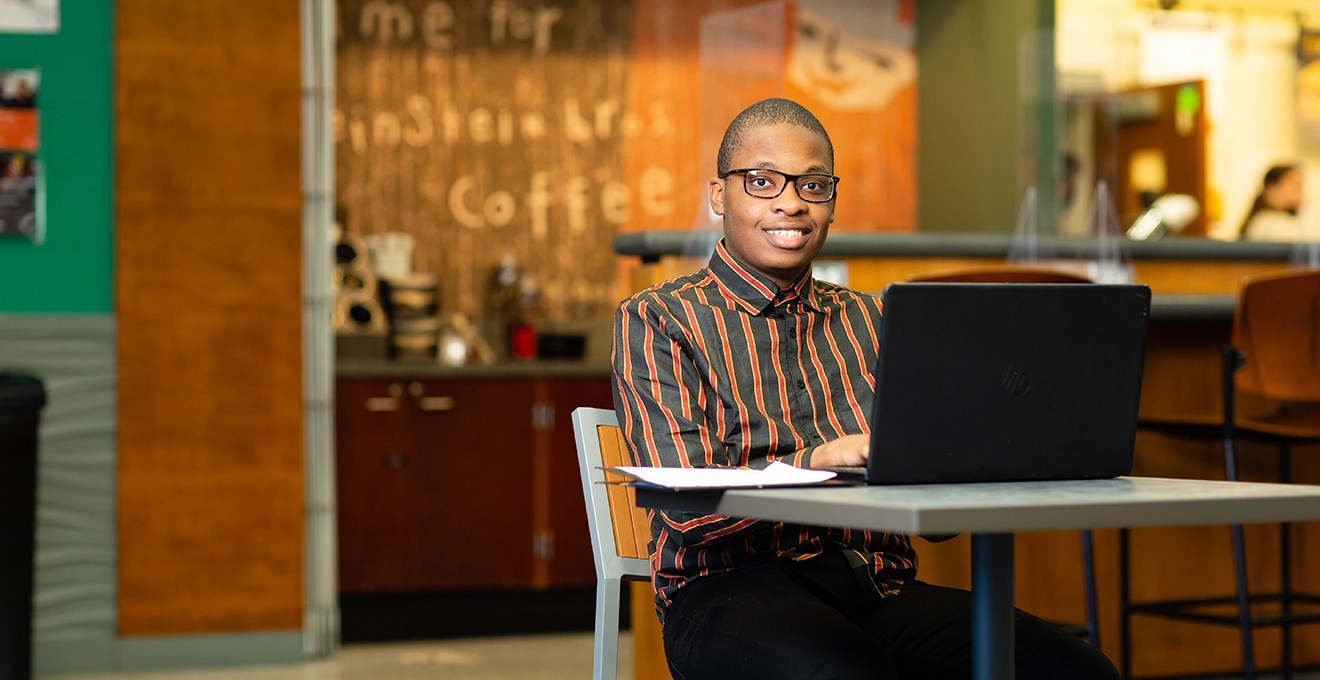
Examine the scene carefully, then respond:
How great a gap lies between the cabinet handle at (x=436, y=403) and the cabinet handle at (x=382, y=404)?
0.27 feet

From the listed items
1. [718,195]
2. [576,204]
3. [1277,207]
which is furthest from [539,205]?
[718,195]

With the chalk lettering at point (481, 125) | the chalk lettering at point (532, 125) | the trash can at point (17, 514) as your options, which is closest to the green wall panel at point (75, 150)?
the trash can at point (17, 514)

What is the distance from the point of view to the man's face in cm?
182

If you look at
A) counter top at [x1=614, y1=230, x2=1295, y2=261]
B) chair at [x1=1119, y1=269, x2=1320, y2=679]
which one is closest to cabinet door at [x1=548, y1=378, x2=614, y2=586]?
counter top at [x1=614, y1=230, x2=1295, y2=261]

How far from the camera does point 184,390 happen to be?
4.12 meters

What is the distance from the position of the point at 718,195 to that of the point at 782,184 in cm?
13

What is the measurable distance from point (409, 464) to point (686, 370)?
3.08m

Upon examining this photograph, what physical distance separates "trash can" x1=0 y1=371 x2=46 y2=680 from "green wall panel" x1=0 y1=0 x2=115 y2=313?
52 centimetres

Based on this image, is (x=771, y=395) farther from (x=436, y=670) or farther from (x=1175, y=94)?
(x=1175, y=94)

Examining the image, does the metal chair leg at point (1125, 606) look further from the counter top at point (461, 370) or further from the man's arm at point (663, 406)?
the counter top at point (461, 370)

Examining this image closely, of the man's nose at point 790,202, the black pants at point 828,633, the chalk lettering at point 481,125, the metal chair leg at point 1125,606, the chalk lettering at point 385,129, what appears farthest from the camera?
the chalk lettering at point 481,125

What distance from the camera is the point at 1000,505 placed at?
3.73 ft

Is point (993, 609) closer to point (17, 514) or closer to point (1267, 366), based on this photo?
point (1267, 366)

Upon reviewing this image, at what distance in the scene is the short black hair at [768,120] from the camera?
71.9 inches
